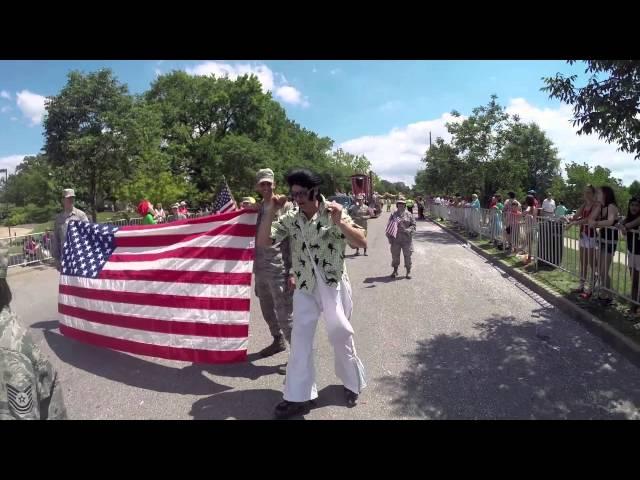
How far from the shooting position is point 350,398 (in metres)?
3.67

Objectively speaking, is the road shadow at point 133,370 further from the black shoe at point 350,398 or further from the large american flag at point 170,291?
the black shoe at point 350,398

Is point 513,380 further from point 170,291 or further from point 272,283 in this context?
point 170,291

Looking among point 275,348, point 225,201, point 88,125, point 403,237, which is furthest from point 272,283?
point 88,125

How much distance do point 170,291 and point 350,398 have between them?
2214 millimetres

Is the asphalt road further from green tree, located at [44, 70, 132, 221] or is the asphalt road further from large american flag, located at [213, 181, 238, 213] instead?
green tree, located at [44, 70, 132, 221]

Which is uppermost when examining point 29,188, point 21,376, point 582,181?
point 29,188

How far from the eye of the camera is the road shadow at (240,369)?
4375mm

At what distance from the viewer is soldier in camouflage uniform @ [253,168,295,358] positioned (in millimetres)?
4430

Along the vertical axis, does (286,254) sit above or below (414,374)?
above

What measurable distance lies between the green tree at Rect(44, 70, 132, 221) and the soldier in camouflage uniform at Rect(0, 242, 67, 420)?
496 inches

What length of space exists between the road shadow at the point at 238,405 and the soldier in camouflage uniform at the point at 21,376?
70.7 inches

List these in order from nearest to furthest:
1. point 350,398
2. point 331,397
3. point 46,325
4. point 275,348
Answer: point 350,398, point 331,397, point 275,348, point 46,325

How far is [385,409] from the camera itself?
3562 millimetres
